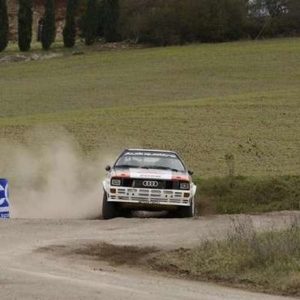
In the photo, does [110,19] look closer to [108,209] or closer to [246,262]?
[108,209]

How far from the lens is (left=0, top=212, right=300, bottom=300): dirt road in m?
9.13

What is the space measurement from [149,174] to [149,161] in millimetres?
1247

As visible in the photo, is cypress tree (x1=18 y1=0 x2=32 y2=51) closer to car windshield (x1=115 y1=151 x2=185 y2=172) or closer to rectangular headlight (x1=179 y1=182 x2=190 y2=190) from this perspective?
car windshield (x1=115 y1=151 x2=185 y2=172)

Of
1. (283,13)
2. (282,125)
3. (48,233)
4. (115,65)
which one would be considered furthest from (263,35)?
(48,233)

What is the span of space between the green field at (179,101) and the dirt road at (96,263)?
26.7 feet

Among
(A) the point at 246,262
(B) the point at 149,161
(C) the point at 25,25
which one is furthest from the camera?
(C) the point at 25,25

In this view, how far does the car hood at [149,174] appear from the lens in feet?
57.7

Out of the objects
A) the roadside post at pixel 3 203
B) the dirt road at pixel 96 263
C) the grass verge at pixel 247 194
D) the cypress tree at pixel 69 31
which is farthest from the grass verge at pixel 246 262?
the cypress tree at pixel 69 31

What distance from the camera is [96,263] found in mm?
11477

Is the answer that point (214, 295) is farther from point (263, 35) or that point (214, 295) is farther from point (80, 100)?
point (263, 35)

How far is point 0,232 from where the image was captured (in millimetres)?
14172

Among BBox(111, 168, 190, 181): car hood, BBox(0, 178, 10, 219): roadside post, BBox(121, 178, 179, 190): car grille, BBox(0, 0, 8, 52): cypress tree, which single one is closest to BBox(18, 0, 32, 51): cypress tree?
BBox(0, 0, 8, 52): cypress tree

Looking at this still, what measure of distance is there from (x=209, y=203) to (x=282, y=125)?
45.4 feet

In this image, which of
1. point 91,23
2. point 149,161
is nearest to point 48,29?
point 91,23
